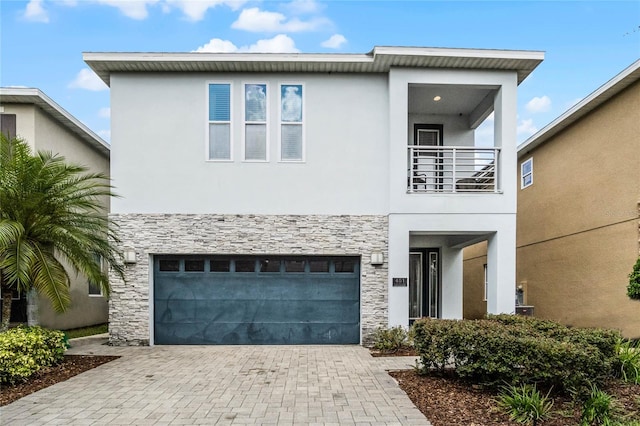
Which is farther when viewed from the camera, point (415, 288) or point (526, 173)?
point (526, 173)

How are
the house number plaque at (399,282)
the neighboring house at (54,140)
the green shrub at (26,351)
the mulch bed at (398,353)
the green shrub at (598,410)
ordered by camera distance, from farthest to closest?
the neighboring house at (54,140) → the house number plaque at (399,282) → the mulch bed at (398,353) → the green shrub at (26,351) → the green shrub at (598,410)

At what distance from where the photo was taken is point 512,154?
9.61 m

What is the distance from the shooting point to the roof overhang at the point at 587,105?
990 cm

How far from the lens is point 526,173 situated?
51.9 feet

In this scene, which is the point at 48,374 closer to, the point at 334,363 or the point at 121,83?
the point at 334,363

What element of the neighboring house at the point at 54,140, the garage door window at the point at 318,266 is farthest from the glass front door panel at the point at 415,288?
the neighboring house at the point at 54,140

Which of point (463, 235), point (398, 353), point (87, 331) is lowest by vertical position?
point (87, 331)

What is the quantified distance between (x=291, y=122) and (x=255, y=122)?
0.90 meters

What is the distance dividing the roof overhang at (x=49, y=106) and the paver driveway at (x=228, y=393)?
24.2 feet

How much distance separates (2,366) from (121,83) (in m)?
6.65

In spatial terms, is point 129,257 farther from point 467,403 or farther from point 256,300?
point 467,403

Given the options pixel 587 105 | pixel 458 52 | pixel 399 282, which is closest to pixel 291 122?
pixel 458 52

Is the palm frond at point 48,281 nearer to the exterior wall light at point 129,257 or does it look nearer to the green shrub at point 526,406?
the exterior wall light at point 129,257

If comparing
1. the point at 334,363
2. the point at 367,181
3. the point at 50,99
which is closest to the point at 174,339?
the point at 334,363
